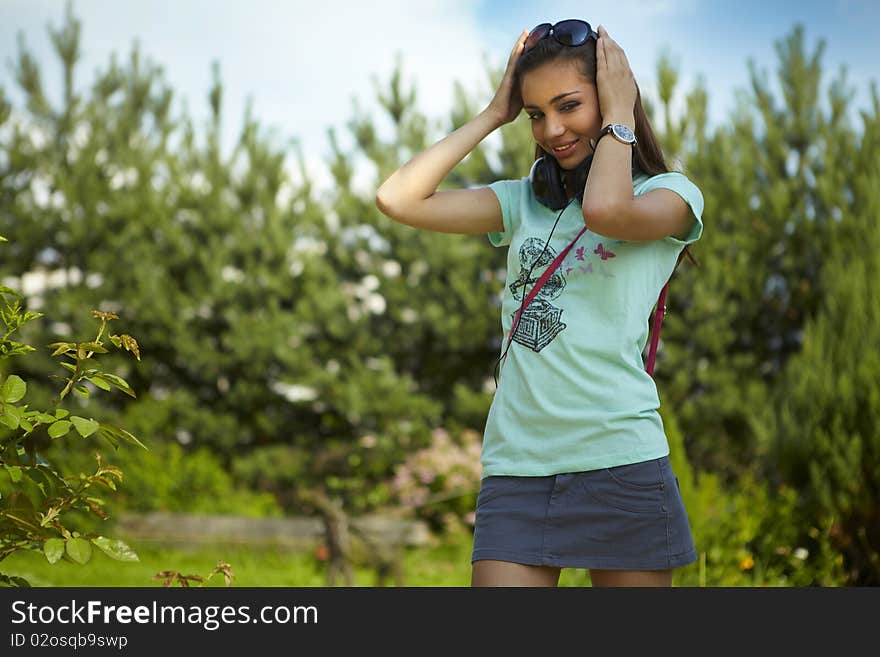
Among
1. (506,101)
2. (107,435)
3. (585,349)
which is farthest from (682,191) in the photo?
(107,435)

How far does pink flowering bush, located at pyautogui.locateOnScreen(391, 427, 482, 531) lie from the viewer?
7695 mm

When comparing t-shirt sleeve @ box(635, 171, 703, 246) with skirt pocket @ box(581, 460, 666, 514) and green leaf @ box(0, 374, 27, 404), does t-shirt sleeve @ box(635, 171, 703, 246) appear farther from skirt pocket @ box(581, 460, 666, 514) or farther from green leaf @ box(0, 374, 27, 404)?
green leaf @ box(0, 374, 27, 404)

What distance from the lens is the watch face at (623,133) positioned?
1938mm

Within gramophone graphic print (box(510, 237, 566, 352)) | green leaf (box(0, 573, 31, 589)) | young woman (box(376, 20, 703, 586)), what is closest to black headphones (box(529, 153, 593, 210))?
young woman (box(376, 20, 703, 586))

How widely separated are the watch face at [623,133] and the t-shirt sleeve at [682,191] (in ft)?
0.37

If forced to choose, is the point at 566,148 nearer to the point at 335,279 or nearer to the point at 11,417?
the point at 11,417

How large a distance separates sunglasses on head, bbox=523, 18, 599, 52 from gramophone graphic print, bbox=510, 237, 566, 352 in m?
0.44

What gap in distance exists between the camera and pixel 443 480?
7930 millimetres

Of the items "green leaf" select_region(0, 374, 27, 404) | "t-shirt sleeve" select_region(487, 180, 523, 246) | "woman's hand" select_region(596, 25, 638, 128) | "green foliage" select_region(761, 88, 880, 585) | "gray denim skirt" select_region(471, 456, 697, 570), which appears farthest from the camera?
"green foliage" select_region(761, 88, 880, 585)

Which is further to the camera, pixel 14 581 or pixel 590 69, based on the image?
pixel 590 69

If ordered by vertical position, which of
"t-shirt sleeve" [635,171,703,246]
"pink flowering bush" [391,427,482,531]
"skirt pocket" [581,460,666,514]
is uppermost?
"pink flowering bush" [391,427,482,531]

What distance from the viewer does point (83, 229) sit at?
8.72 m

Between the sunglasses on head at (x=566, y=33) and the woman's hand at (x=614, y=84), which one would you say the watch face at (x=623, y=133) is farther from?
the sunglasses on head at (x=566, y=33)

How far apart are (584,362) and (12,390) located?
1.07m
